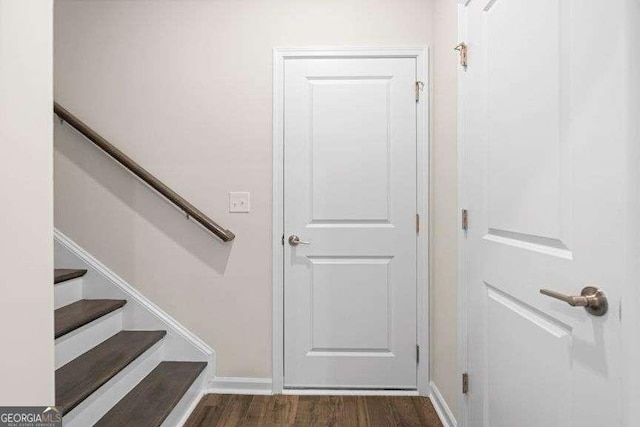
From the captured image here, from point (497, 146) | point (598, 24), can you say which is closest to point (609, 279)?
point (598, 24)

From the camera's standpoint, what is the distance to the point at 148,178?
2514 mm

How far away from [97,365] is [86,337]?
0.25 m

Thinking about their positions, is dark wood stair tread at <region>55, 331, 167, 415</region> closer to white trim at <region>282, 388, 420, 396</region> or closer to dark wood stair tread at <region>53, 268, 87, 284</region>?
dark wood stair tread at <region>53, 268, 87, 284</region>

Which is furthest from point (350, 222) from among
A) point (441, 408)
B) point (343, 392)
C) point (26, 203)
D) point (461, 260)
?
point (26, 203)

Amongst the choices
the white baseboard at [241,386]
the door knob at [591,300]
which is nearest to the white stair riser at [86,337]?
the white baseboard at [241,386]

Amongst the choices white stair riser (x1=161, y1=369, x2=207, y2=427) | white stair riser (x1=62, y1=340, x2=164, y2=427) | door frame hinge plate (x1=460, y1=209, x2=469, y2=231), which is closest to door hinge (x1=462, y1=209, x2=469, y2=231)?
door frame hinge plate (x1=460, y1=209, x2=469, y2=231)

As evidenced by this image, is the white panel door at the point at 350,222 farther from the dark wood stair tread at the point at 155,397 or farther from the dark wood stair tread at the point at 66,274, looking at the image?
the dark wood stair tread at the point at 66,274

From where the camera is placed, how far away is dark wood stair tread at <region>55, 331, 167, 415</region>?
1.71m

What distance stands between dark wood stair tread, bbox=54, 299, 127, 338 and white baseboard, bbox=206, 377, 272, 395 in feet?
2.43

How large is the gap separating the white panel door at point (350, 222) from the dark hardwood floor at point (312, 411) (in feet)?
0.41

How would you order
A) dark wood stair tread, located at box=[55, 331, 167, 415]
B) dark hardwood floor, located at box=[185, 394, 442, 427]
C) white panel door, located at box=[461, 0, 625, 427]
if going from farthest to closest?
1. dark hardwood floor, located at box=[185, 394, 442, 427]
2. dark wood stair tread, located at box=[55, 331, 167, 415]
3. white panel door, located at box=[461, 0, 625, 427]

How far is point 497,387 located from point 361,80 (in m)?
1.77

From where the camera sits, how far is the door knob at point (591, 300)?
38.6 inches

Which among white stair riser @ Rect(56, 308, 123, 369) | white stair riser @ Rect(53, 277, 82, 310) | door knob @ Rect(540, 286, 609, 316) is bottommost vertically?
white stair riser @ Rect(56, 308, 123, 369)
